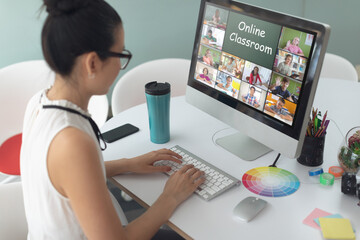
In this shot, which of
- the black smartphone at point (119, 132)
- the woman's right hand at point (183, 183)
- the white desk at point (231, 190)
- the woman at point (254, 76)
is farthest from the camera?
the black smartphone at point (119, 132)

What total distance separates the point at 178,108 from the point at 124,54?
771 mm

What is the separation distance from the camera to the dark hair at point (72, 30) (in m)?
0.96

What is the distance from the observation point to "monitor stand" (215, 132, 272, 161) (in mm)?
1428

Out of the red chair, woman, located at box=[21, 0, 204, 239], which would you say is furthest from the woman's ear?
the red chair

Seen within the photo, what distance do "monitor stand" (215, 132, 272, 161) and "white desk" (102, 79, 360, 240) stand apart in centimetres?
2

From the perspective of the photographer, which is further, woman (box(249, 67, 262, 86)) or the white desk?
woman (box(249, 67, 262, 86))

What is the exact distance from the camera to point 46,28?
3.21 feet

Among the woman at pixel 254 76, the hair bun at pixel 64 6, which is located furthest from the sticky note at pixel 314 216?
the hair bun at pixel 64 6

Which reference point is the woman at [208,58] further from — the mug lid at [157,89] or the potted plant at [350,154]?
the potted plant at [350,154]

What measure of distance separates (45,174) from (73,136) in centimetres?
13

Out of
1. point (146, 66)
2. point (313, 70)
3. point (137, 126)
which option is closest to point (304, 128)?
point (313, 70)

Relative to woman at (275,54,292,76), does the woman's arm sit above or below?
below

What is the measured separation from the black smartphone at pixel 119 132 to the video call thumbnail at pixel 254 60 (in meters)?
0.34

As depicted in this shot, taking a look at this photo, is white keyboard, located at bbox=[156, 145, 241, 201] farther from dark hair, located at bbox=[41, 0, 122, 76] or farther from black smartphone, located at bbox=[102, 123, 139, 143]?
dark hair, located at bbox=[41, 0, 122, 76]
